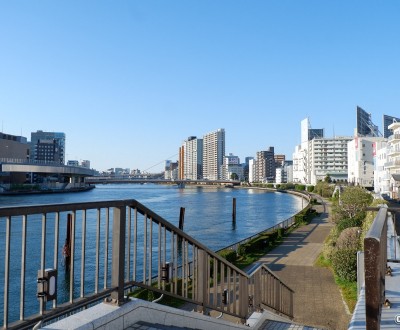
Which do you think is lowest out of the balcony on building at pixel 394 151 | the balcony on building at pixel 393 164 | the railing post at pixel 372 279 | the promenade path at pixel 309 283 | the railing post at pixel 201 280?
the promenade path at pixel 309 283

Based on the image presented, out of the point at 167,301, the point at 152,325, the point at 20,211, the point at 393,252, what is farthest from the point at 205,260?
the point at 167,301

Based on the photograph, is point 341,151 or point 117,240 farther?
point 341,151

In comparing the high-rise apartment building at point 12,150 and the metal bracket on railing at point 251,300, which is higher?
the high-rise apartment building at point 12,150

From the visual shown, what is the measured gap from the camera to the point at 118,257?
12.6 ft

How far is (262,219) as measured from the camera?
2265 inches

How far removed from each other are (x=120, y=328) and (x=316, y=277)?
16.0 metres

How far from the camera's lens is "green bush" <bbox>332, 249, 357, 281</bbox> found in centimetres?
1611

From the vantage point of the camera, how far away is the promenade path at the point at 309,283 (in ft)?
41.1

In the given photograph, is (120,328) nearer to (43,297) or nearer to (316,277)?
(43,297)

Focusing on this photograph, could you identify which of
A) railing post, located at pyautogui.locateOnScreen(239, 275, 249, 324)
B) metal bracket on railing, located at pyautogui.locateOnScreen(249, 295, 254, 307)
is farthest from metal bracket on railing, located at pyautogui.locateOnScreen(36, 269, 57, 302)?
metal bracket on railing, located at pyautogui.locateOnScreen(249, 295, 254, 307)

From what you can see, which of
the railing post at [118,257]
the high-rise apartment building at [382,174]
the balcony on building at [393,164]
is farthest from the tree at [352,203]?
the high-rise apartment building at [382,174]

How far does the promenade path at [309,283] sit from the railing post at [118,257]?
4.55 metres

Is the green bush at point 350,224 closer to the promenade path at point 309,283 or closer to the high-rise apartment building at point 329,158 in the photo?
the promenade path at point 309,283

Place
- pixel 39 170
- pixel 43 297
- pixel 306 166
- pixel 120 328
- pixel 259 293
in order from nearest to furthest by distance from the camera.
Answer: pixel 43 297
pixel 120 328
pixel 259 293
pixel 39 170
pixel 306 166
